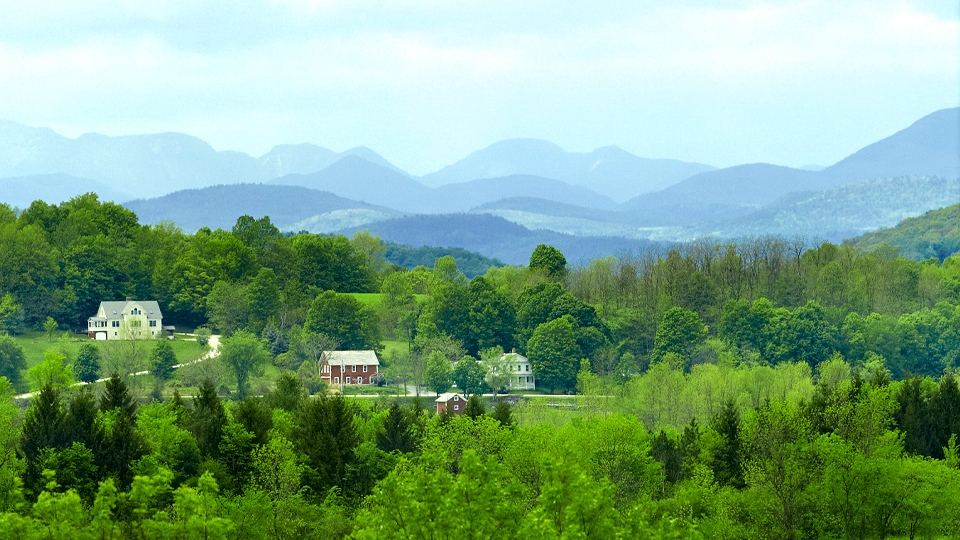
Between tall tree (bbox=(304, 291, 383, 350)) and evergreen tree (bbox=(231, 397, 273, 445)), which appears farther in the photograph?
tall tree (bbox=(304, 291, 383, 350))

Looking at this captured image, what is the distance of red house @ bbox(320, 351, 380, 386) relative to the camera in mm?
100500

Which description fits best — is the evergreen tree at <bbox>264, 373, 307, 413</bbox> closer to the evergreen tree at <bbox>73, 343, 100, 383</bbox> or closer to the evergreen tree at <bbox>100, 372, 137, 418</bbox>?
the evergreen tree at <bbox>100, 372, 137, 418</bbox>

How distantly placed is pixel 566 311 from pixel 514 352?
5011 millimetres

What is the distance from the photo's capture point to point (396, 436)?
5334 cm

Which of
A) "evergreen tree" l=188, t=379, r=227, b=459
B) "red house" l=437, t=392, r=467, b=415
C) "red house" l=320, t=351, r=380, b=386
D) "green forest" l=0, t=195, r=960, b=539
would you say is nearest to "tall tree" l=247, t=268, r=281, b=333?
"green forest" l=0, t=195, r=960, b=539

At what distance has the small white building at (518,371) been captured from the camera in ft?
330

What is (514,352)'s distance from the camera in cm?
10538

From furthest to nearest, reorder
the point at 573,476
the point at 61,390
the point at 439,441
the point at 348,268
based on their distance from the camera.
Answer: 1. the point at 348,268
2. the point at 61,390
3. the point at 439,441
4. the point at 573,476

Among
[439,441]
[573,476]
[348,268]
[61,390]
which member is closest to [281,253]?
[348,268]

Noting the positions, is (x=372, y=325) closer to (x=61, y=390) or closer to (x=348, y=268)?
(x=348, y=268)

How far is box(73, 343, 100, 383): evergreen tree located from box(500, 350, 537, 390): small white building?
2823cm

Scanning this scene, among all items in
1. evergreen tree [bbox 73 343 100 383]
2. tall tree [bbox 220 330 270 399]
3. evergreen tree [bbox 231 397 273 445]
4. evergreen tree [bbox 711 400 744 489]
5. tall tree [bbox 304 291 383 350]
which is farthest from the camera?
tall tree [bbox 304 291 383 350]

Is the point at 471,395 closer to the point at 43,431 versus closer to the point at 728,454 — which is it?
the point at 728,454

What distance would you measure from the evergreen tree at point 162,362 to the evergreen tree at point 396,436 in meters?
45.0
